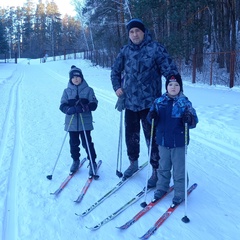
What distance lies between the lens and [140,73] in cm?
383

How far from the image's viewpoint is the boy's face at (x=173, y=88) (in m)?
3.37

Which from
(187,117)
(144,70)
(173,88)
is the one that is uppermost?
(144,70)

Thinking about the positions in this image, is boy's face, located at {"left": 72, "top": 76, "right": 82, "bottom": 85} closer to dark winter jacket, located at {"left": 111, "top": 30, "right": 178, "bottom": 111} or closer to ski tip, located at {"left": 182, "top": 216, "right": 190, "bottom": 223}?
dark winter jacket, located at {"left": 111, "top": 30, "right": 178, "bottom": 111}

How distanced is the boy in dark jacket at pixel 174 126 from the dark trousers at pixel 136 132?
15.1 inches

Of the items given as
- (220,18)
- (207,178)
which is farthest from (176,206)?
(220,18)

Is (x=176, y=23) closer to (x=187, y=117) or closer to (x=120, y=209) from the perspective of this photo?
(x=187, y=117)

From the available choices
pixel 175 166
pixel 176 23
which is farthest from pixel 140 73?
pixel 176 23

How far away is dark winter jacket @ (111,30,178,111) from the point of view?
374 cm

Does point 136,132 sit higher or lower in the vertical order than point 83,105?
lower

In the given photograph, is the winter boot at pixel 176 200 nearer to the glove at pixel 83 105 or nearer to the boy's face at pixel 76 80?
the glove at pixel 83 105

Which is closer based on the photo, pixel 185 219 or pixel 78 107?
pixel 185 219

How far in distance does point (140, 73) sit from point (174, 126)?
0.90 m

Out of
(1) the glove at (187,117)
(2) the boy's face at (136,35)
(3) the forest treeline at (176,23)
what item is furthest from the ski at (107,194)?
(3) the forest treeline at (176,23)

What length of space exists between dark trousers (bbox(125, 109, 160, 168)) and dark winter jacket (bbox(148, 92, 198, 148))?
0.42 meters
